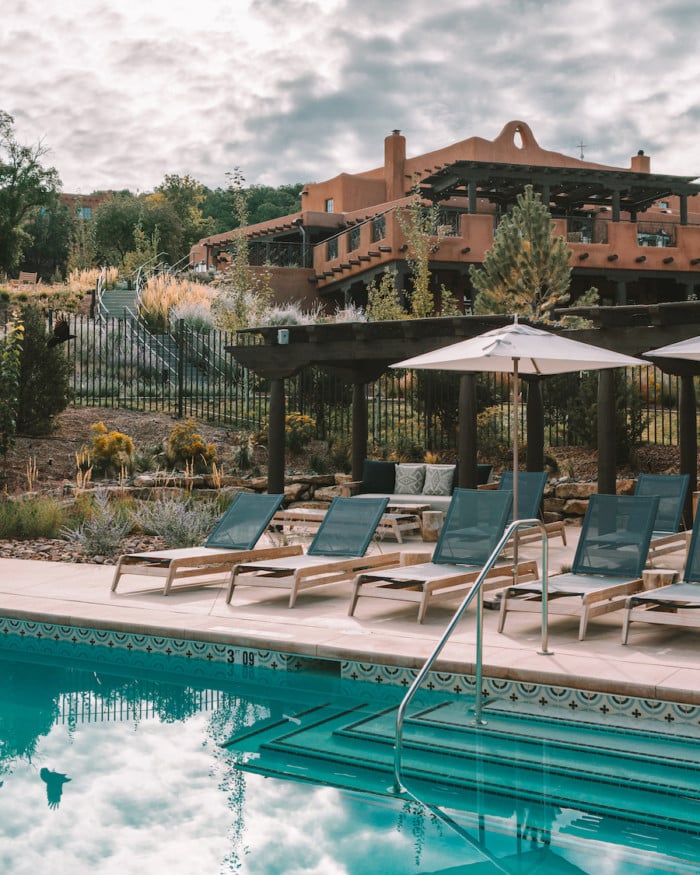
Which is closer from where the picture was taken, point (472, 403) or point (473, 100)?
point (472, 403)

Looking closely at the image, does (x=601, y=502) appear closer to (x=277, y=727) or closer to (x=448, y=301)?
(x=277, y=727)

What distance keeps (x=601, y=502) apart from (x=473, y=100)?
3189 centimetres

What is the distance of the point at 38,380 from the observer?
16531 mm

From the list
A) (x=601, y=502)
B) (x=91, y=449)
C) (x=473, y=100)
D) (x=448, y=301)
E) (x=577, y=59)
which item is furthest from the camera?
(x=473, y=100)

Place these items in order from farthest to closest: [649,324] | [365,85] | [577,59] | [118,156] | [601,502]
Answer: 1. [118,156]
2. [365,85]
3. [577,59]
4. [649,324]
5. [601,502]

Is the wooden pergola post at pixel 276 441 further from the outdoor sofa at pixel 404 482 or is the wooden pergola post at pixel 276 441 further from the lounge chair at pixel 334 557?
the lounge chair at pixel 334 557

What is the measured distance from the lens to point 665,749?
5.22 m

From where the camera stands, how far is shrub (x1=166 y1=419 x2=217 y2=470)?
15859 mm

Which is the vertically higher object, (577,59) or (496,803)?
(577,59)

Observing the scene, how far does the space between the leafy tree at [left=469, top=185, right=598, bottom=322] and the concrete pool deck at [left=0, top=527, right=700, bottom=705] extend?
11940 millimetres

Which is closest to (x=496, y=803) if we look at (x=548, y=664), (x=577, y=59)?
(x=548, y=664)

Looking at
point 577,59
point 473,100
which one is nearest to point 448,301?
point 577,59

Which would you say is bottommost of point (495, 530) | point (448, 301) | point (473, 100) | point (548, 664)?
point (548, 664)

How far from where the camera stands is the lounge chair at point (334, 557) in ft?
27.7
